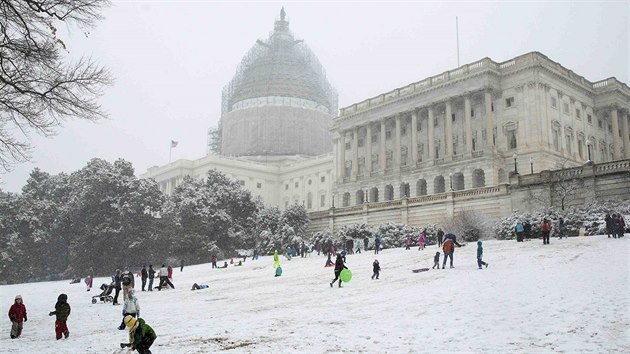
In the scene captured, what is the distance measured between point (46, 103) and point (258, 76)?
4162 inches

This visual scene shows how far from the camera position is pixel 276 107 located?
116 metres

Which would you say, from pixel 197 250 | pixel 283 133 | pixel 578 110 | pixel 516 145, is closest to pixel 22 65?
pixel 197 250

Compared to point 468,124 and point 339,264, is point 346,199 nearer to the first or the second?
point 468,124

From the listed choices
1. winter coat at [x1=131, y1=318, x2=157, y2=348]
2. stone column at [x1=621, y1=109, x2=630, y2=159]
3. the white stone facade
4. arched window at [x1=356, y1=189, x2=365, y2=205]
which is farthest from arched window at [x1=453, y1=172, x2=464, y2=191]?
winter coat at [x1=131, y1=318, x2=157, y2=348]

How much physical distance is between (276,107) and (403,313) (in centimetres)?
10144

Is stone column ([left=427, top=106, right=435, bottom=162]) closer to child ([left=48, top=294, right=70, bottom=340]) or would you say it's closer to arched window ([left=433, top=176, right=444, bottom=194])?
arched window ([left=433, top=176, right=444, bottom=194])

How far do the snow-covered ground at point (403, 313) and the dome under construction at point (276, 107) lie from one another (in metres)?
88.9

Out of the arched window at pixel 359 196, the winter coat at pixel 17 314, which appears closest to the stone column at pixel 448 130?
the arched window at pixel 359 196

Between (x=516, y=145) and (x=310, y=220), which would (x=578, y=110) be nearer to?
(x=516, y=145)

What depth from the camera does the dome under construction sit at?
117125mm

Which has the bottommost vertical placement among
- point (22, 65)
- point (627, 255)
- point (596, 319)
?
point (596, 319)

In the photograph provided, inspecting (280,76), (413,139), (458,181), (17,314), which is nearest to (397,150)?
(413,139)

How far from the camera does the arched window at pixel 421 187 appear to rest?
7481 cm

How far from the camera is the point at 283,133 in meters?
119
